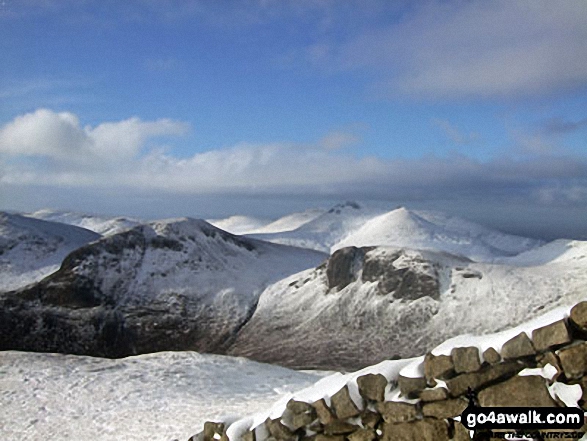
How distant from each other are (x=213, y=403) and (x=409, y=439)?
13.4 meters

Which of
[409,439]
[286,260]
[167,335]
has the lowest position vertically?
[167,335]

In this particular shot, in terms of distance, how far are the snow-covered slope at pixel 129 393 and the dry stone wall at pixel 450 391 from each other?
6.59m

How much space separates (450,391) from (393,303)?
7396 centimetres

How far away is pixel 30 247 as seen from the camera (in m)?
A: 116

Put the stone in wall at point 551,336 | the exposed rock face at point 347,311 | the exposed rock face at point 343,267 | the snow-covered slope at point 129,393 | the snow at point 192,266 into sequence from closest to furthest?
the stone in wall at point 551,336 < the snow-covered slope at point 129,393 < the exposed rock face at point 347,311 < the exposed rock face at point 343,267 < the snow at point 192,266

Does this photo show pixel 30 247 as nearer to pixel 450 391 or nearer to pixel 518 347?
pixel 450 391

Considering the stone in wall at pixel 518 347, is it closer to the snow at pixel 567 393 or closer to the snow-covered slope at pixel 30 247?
the snow at pixel 567 393

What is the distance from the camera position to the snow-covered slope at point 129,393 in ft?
66.2

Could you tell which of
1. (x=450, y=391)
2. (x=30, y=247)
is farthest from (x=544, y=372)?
(x=30, y=247)

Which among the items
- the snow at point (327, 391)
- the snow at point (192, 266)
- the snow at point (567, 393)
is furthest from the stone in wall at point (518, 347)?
the snow at point (192, 266)

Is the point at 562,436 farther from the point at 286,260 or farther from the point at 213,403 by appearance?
the point at 286,260

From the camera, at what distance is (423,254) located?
89438 millimetres

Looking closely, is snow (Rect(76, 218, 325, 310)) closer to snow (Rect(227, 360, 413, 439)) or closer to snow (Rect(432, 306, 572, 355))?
snow (Rect(227, 360, 413, 439))

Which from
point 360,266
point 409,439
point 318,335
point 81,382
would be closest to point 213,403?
point 81,382
